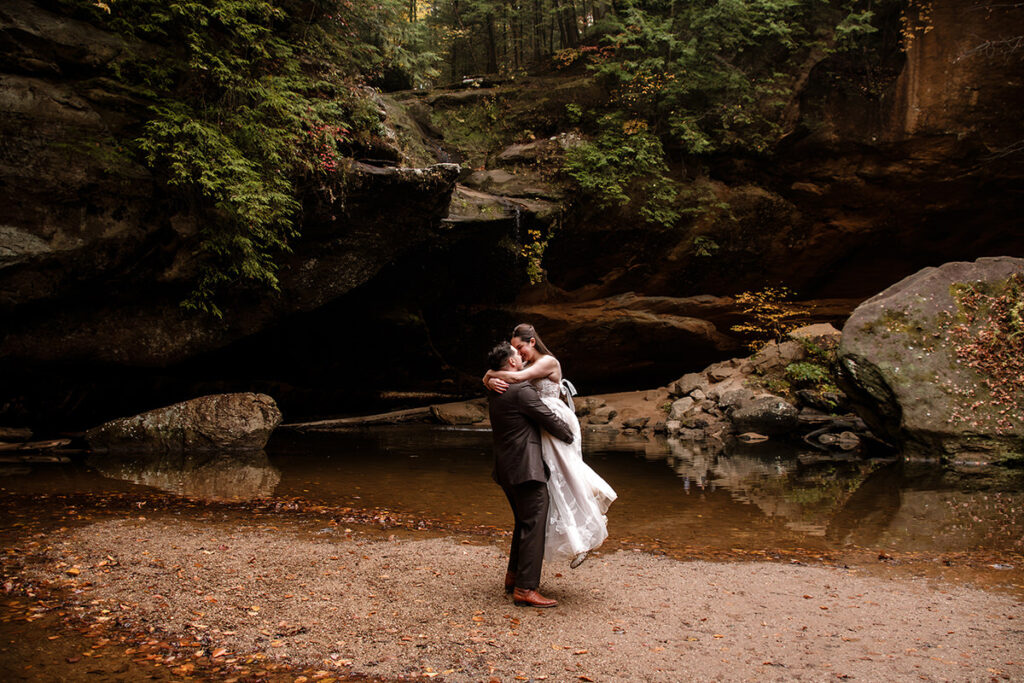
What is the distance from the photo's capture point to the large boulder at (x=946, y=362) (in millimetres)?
10922

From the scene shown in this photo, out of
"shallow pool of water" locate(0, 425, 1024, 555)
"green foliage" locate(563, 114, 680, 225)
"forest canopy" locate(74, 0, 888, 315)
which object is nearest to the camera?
"shallow pool of water" locate(0, 425, 1024, 555)

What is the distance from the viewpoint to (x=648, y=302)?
66.5 ft

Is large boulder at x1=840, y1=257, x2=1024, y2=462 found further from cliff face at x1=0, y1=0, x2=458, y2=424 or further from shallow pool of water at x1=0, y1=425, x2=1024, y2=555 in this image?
cliff face at x1=0, y1=0, x2=458, y2=424

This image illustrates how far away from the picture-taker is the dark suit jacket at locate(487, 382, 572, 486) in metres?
4.41

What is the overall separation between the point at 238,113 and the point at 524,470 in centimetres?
1003

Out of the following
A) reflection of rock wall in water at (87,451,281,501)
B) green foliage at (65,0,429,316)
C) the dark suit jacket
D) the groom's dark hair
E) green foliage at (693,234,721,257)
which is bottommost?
reflection of rock wall in water at (87,451,281,501)

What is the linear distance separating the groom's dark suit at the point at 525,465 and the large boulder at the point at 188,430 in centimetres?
1001

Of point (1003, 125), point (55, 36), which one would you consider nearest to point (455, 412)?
point (55, 36)

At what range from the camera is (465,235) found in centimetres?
1619

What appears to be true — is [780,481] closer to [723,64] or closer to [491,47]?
[723,64]

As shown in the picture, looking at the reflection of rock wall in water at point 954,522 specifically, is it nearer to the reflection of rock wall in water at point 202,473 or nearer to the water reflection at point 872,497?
the water reflection at point 872,497

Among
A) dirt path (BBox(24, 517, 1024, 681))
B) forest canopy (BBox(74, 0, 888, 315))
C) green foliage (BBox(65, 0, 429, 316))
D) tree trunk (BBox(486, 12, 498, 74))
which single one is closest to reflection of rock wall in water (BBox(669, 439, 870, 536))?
dirt path (BBox(24, 517, 1024, 681))

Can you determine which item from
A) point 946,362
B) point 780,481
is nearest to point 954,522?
point 780,481

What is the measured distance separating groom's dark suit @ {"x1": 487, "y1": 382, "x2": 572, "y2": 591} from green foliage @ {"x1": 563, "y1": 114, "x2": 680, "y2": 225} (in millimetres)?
14443
